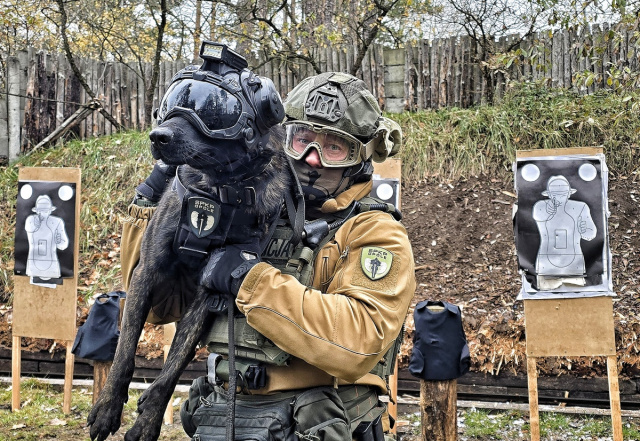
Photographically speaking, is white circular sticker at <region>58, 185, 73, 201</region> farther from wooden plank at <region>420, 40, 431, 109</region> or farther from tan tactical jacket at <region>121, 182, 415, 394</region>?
wooden plank at <region>420, 40, 431, 109</region>

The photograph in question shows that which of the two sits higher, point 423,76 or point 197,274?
point 423,76

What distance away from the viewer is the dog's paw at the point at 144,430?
1.83 m

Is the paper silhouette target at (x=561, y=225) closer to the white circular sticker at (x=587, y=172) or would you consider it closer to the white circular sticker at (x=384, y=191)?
the white circular sticker at (x=587, y=172)

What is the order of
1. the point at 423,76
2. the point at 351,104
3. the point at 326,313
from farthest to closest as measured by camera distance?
the point at 423,76, the point at 351,104, the point at 326,313

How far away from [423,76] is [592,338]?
246 inches

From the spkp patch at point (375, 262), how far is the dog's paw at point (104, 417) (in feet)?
2.69

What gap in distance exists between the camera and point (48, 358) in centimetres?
714

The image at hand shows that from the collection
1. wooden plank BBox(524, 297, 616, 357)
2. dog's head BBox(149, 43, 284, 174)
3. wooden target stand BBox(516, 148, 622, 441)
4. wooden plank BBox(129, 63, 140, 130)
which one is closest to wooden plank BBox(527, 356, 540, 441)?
wooden target stand BBox(516, 148, 622, 441)

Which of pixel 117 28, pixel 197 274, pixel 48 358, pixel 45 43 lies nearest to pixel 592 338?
pixel 197 274

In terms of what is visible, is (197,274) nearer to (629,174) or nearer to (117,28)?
(629,174)

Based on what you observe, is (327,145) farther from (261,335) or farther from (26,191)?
(26,191)

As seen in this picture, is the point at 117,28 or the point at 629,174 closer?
the point at 629,174

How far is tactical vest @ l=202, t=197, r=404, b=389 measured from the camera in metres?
2.02

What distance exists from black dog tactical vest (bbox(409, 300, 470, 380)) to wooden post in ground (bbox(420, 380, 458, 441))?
0.25 ft
